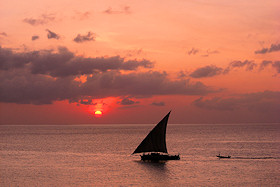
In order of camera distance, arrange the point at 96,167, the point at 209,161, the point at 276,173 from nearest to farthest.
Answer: the point at 276,173, the point at 96,167, the point at 209,161

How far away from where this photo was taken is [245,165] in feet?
276

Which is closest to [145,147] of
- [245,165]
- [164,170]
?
[164,170]

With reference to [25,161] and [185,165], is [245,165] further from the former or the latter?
[25,161]

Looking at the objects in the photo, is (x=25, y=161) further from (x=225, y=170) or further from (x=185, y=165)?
(x=225, y=170)

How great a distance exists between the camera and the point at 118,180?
6550 cm

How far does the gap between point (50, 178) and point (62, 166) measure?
15.6m

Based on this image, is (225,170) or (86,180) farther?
(225,170)

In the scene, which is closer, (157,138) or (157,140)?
(157,138)

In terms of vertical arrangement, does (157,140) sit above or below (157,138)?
below

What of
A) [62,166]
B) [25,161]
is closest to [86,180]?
[62,166]

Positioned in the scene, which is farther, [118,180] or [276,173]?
[276,173]

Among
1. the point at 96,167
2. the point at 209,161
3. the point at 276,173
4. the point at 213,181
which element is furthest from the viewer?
the point at 209,161

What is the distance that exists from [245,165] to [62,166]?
42018 mm

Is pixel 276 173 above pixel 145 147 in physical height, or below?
below
